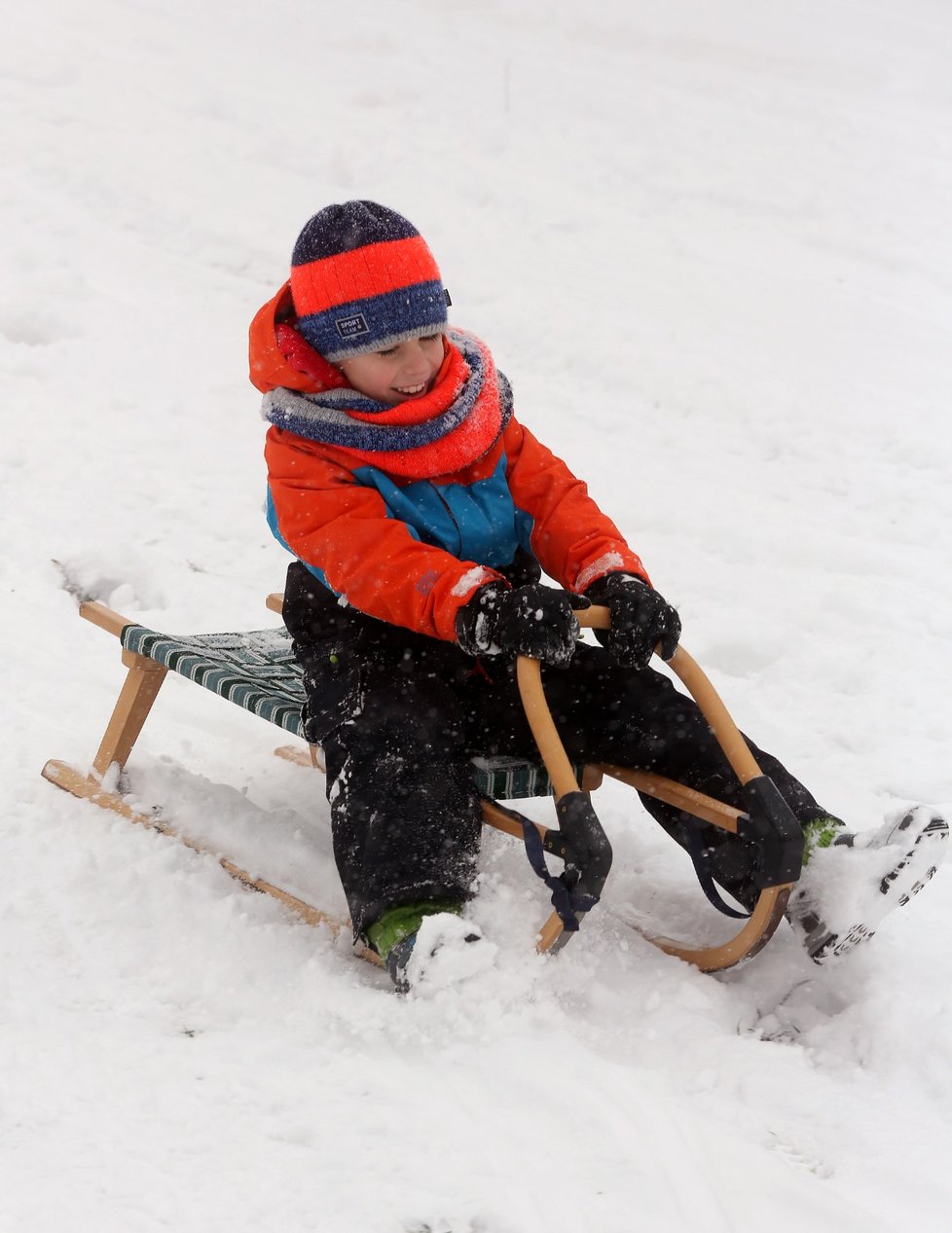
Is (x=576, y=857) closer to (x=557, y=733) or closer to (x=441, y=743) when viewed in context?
(x=557, y=733)

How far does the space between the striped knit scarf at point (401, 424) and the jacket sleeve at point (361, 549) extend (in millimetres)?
62

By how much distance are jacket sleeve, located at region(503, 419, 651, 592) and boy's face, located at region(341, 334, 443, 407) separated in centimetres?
30

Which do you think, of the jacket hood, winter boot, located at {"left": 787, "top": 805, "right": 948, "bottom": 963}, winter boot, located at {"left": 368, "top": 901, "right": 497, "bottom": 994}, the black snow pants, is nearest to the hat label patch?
the jacket hood

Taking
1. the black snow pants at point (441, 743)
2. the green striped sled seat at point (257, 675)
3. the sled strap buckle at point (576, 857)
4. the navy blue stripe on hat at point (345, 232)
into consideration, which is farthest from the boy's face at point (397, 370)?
the sled strap buckle at point (576, 857)

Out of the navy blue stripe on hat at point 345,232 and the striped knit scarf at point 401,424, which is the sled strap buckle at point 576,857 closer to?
the striped knit scarf at point 401,424

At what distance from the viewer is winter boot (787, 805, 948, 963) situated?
91.0 inches

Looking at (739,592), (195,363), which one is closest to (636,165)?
(195,363)

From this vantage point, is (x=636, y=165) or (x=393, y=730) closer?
(x=393, y=730)

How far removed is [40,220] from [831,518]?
449 centimetres

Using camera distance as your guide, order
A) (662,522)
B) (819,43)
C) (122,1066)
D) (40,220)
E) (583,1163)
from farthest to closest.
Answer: (819,43) → (40,220) → (662,522) → (122,1066) → (583,1163)

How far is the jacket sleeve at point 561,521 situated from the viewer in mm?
2850

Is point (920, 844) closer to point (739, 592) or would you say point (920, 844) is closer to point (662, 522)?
point (739, 592)

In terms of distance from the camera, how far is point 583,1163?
6.18ft

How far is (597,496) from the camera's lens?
5.16 m
